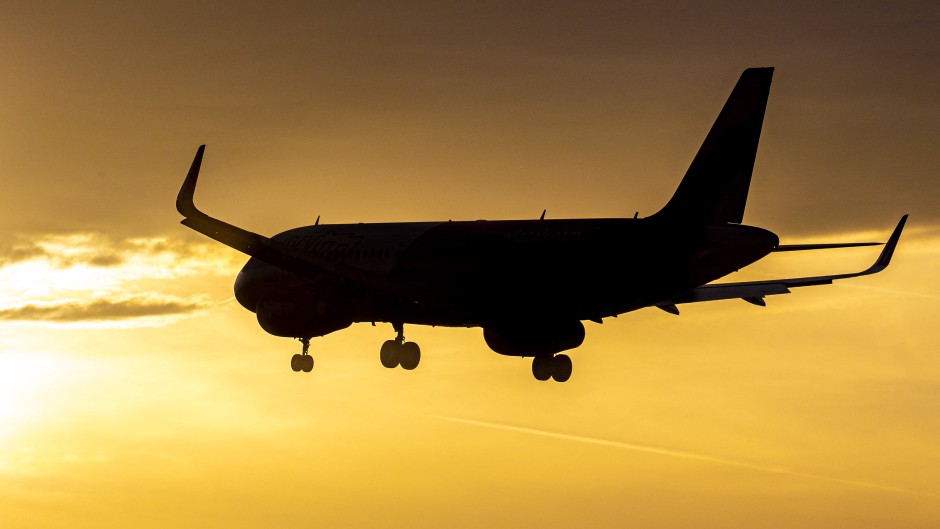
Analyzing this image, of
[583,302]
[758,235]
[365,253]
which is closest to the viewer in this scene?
[758,235]

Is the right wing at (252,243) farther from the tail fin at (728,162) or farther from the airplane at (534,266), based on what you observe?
the tail fin at (728,162)

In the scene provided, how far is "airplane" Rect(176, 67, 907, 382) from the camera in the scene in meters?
37.4

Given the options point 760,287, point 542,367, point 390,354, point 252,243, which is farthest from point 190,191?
point 760,287

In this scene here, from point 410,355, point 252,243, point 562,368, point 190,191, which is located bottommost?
point 562,368

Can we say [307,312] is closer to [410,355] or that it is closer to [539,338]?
[410,355]

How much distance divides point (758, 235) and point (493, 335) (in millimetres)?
8604

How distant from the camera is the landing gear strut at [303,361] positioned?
46.3 meters

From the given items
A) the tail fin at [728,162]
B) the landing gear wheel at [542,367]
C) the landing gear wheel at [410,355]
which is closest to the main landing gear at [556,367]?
the landing gear wheel at [542,367]

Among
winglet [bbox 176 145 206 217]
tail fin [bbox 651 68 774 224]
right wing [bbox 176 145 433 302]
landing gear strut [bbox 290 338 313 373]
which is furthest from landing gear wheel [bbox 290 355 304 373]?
tail fin [bbox 651 68 774 224]

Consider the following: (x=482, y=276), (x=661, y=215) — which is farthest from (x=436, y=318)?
(x=661, y=215)

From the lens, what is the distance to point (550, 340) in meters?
40.8

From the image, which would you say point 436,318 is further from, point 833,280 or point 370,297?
point 833,280

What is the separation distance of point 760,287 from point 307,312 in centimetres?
1423

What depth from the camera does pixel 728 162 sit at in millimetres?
37844
